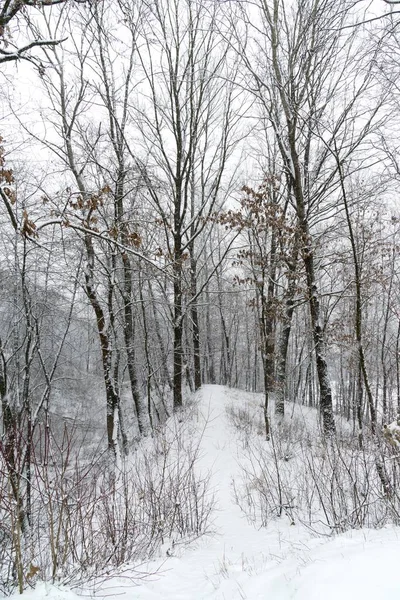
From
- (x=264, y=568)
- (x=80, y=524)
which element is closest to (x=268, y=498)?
(x=264, y=568)

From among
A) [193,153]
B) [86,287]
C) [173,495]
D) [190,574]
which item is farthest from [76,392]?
[190,574]

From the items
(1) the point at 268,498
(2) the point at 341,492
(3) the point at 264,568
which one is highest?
(2) the point at 341,492

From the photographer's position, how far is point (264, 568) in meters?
3.86

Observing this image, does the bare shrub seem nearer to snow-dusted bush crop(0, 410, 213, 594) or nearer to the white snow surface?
the white snow surface

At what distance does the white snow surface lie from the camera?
246 centimetres

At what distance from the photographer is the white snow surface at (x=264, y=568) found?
2457 millimetres

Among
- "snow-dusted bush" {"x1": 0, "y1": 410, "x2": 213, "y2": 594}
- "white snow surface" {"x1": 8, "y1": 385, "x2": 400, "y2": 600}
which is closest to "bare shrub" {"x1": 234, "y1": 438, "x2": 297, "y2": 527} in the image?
"white snow surface" {"x1": 8, "y1": 385, "x2": 400, "y2": 600}

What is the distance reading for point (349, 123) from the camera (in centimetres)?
1004

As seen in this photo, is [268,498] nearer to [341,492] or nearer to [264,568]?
[341,492]

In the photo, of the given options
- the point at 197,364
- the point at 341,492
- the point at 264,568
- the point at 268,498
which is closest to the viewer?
the point at 264,568

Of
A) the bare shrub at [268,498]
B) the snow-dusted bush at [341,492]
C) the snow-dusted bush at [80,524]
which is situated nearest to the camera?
the snow-dusted bush at [80,524]

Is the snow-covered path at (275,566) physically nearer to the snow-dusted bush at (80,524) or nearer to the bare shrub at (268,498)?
the bare shrub at (268,498)

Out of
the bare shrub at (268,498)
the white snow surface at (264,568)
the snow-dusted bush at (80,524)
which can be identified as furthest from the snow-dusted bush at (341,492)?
the snow-dusted bush at (80,524)

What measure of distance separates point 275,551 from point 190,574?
3.64 feet
